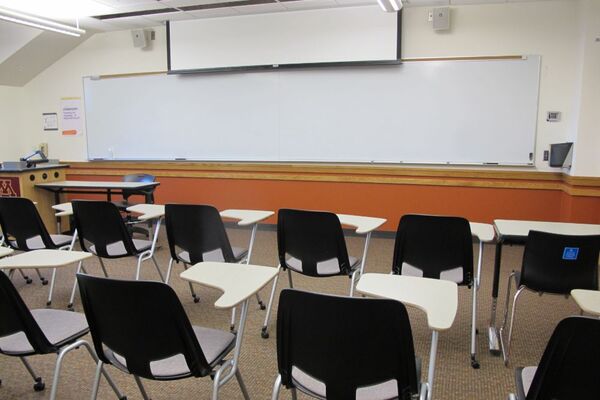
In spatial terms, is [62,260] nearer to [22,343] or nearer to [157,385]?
[22,343]

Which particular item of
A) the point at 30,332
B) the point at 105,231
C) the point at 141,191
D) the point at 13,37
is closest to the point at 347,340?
the point at 30,332

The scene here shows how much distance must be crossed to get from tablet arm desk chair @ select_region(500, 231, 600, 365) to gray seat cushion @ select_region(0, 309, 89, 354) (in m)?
2.28

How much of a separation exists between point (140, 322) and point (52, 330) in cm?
73

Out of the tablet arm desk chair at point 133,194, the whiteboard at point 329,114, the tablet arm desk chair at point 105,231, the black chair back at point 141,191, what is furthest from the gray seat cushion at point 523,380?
the black chair back at point 141,191

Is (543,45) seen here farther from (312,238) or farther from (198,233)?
(198,233)

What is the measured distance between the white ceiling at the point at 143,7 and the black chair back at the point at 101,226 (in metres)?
3.08

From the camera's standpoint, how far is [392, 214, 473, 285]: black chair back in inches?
105

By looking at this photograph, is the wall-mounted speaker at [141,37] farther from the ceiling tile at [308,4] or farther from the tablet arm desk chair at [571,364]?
the tablet arm desk chair at [571,364]

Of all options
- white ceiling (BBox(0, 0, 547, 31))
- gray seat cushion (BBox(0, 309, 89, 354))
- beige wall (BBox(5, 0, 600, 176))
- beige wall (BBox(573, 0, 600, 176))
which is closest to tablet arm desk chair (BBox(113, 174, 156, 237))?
white ceiling (BBox(0, 0, 547, 31))

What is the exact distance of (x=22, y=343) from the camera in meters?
1.93

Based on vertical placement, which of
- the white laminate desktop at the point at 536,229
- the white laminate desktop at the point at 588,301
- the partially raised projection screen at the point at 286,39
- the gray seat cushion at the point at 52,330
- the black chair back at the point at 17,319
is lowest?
the gray seat cushion at the point at 52,330

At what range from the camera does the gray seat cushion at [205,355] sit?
5.55 ft

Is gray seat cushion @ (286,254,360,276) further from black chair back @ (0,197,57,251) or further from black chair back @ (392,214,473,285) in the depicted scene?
black chair back @ (0,197,57,251)

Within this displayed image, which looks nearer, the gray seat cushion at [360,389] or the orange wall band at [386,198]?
the gray seat cushion at [360,389]
